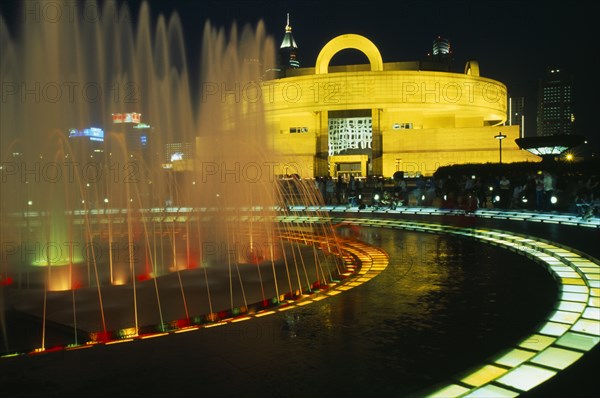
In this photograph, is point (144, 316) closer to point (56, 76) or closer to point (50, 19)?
point (56, 76)

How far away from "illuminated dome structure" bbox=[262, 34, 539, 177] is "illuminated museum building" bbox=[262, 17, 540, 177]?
96 mm

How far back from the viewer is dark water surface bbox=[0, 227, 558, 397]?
12.3 ft

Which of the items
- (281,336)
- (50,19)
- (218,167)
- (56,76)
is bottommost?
(281,336)

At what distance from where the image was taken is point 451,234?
13.1 meters

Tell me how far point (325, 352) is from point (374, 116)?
49.3 metres

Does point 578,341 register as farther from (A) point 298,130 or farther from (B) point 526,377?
(A) point 298,130

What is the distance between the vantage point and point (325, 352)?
4.43 meters

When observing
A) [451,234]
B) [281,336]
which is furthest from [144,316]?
[451,234]

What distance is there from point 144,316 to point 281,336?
1.70 m

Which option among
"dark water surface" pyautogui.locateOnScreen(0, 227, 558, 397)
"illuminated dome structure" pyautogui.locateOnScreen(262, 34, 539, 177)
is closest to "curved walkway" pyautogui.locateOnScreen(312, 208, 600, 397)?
"dark water surface" pyautogui.locateOnScreen(0, 227, 558, 397)

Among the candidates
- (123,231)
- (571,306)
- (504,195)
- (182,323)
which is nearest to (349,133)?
(504,195)

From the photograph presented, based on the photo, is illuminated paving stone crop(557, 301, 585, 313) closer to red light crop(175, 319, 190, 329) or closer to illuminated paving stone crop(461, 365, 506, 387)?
illuminated paving stone crop(461, 365, 506, 387)

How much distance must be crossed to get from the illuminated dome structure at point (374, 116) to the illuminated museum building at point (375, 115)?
0.31 feet

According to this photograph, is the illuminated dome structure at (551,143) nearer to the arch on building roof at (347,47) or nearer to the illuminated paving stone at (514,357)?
the illuminated paving stone at (514,357)
